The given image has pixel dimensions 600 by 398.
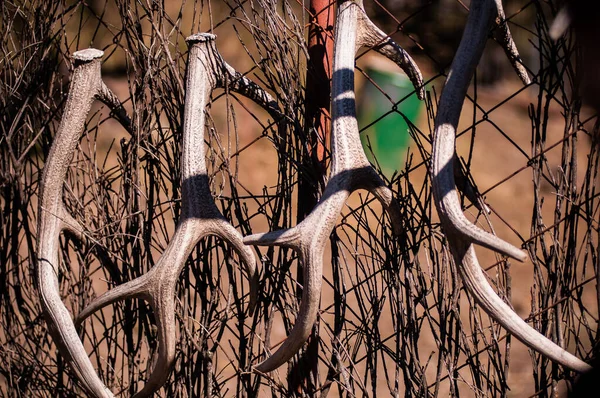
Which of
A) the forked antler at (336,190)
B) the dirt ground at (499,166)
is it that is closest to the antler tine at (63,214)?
the forked antler at (336,190)

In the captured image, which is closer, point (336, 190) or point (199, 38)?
point (336, 190)

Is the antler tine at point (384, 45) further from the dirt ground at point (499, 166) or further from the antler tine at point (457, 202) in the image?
the dirt ground at point (499, 166)

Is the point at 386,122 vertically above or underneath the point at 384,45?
above

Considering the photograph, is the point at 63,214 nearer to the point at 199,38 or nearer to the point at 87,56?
the point at 87,56

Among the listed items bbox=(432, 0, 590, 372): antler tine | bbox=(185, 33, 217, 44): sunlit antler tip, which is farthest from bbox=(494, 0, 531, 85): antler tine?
bbox=(185, 33, 217, 44): sunlit antler tip

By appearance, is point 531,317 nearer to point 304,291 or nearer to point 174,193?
point 304,291

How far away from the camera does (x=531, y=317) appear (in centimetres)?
169

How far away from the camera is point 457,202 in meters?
1.46

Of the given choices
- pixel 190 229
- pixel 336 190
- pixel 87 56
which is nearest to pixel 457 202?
pixel 336 190

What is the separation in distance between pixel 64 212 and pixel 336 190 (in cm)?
88

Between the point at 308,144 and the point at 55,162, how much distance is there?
74 cm

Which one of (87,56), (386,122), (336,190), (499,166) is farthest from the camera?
(499,166)

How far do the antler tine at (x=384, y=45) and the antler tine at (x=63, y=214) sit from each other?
758 mm

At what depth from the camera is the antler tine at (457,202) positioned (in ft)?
4.58
